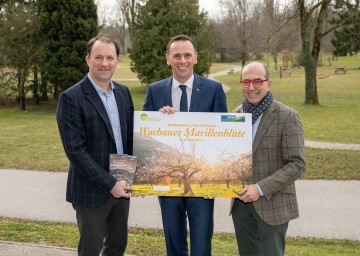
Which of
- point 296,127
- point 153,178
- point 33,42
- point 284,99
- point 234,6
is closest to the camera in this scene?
point 296,127

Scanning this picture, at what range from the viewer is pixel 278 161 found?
362cm

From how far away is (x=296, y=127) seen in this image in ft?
11.5

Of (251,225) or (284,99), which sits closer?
(251,225)

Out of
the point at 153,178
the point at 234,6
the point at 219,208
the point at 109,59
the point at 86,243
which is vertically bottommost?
the point at 219,208

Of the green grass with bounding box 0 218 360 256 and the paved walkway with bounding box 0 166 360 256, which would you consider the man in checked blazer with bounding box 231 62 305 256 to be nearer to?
the green grass with bounding box 0 218 360 256

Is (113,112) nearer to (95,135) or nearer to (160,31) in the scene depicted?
(95,135)

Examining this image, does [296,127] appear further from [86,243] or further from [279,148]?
[86,243]

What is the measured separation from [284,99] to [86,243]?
24.9m

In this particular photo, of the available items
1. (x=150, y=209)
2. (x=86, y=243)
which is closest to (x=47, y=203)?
(x=150, y=209)

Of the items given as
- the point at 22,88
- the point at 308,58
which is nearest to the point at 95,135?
the point at 22,88

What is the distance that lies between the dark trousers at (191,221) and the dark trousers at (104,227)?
15.8 inches

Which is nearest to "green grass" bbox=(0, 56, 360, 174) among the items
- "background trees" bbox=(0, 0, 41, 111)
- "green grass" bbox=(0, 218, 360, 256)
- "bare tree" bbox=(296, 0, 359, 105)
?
"bare tree" bbox=(296, 0, 359, 105)

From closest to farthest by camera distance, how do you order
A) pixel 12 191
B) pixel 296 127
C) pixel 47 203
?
pixel 296 127 < pixel 47 203 < pixel 12 191

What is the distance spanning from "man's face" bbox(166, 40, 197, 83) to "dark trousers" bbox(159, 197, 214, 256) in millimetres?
1114
